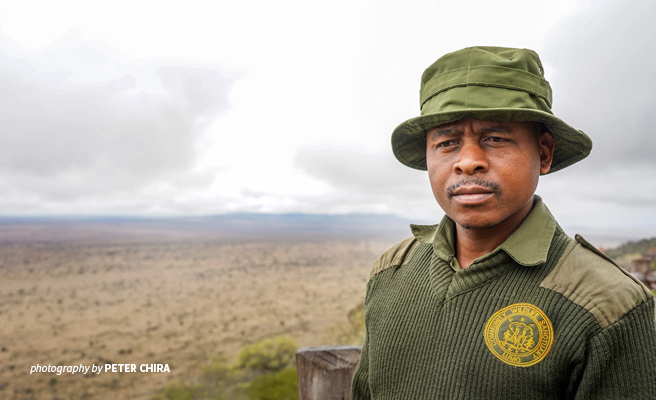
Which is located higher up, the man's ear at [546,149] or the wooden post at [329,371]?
the man's ear at [546,149]

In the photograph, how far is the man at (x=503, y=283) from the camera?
44.6 inches

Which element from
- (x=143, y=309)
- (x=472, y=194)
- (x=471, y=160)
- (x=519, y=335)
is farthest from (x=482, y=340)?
(x=143, y=309)

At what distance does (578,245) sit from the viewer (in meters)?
1.35

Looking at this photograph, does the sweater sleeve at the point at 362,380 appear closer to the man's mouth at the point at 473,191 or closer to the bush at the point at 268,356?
the man's mouth at the point at 473,191

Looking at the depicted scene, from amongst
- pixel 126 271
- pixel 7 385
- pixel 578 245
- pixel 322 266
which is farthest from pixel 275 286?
Answer: pixel 578 245

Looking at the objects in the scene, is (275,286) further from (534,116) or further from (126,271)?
(534,116)

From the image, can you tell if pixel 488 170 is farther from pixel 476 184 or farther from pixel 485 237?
pixel 485 237

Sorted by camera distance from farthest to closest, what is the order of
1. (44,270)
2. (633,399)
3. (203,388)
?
(44,270) < (203,388) < (633,399)

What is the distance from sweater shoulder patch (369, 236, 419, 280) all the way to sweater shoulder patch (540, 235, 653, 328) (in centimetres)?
63

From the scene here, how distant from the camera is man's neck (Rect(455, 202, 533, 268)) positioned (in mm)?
1455

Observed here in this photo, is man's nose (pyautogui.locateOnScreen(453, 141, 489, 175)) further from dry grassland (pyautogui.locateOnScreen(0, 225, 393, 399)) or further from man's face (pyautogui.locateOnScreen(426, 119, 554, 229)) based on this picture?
dry grassland (pyautogui.locateOnScreen(0, 225, 393, 399))

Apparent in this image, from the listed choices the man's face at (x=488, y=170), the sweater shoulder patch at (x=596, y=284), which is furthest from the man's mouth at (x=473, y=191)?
the sweater shoulder patch at (x=596, y=284)

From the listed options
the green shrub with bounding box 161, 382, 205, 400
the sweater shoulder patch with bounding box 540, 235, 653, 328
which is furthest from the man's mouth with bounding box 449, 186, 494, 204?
the green shrub with bounding box 161, 382, 205, 400

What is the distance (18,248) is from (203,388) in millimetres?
36713
